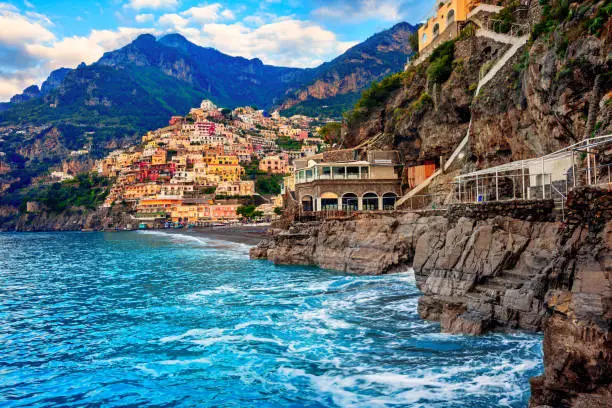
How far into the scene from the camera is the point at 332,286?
23.2m

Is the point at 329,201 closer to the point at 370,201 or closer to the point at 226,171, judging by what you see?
the point at 370,201

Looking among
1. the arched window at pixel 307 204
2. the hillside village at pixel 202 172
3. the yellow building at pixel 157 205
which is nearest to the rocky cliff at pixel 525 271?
the arched window at pixel 307 204

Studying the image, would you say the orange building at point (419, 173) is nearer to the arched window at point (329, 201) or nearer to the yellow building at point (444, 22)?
the arched window at point (329, 201)

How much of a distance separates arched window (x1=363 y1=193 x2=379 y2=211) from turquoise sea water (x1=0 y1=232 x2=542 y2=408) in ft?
75.5

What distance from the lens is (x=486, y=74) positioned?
31984 millimetres

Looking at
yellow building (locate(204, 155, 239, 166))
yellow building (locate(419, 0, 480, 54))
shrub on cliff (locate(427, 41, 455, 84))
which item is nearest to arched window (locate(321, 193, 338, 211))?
shrub on cliff (locate(427, 41, 455, 84))

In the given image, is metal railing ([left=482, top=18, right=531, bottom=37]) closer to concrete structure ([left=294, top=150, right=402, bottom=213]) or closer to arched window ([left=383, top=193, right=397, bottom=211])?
concrete structure ([left=294, top=150, right=402, bottom=213])

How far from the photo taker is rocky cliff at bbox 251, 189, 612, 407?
7688mm

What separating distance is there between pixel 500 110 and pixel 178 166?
129 m

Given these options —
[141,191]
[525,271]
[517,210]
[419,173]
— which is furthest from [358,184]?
[141,191]

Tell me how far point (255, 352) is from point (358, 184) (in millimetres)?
34456

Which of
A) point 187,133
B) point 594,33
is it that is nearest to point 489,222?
point 594,33

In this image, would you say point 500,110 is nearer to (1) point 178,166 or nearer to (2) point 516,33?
(2) point 516,33

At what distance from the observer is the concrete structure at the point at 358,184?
46031 millimetres
